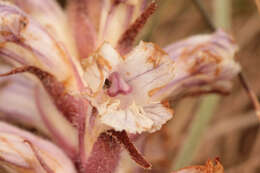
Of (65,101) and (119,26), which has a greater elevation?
(119,26)

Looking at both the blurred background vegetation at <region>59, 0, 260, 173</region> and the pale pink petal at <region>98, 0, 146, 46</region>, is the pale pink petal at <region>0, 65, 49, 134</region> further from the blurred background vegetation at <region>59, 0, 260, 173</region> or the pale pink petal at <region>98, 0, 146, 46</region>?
the blurred background vegetation at <region>59, 0, 260, 173</region>

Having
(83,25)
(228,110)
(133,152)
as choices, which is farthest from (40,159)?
(228,110)

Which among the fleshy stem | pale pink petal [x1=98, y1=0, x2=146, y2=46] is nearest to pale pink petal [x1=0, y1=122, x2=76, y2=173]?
pale pink petal [x1=98, y1=0, x2=146, y2=46]

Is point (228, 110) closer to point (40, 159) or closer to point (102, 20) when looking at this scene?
point (102, 20)

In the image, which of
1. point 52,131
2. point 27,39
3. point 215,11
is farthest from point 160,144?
point 27,39

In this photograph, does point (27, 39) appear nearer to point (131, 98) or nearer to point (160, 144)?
point (131, 98)

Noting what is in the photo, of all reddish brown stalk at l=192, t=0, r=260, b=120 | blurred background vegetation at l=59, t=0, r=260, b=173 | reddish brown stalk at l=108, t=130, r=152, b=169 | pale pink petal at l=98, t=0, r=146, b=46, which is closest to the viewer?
reddish brown stalk at l=108, t=130, r=152, b=169

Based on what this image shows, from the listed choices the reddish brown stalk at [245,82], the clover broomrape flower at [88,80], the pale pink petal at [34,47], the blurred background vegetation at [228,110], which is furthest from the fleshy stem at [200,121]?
the pale pink petal at [34,47]
